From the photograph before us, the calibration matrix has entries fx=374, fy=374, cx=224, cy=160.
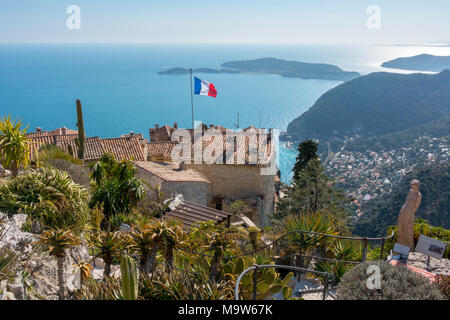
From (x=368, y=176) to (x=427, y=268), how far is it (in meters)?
63.9

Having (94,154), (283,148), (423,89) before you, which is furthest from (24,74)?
(94,154)

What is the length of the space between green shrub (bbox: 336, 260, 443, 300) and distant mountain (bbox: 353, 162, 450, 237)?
1385 inches

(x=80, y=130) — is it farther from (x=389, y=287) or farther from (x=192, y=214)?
(x=389, y=287)

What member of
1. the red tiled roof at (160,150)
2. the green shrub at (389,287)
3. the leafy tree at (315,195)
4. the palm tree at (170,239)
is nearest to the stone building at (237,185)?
the leafy tree at (315,195)

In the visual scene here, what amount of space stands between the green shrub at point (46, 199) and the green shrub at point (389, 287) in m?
5.38

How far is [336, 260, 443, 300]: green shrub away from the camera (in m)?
4.77

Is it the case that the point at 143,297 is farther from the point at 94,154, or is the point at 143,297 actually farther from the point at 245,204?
the point at 94,154

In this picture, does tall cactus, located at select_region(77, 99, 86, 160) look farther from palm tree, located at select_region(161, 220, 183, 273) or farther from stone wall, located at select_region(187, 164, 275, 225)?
palm tree, located at select_region(161, 220, 183, 273)

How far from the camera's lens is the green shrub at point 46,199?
7.81 metres

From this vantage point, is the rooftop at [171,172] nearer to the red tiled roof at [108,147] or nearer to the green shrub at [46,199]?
the red tiled roof at [108,147]

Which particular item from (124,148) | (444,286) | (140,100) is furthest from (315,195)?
(140,100)

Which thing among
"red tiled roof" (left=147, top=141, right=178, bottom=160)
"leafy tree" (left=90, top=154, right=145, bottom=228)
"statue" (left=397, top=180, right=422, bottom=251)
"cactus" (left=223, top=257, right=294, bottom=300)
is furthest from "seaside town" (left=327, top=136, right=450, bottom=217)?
"cactus" (left=223, top=257, right=294, bottom=300)

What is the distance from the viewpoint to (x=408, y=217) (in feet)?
28.3

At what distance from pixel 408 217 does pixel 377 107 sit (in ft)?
381
